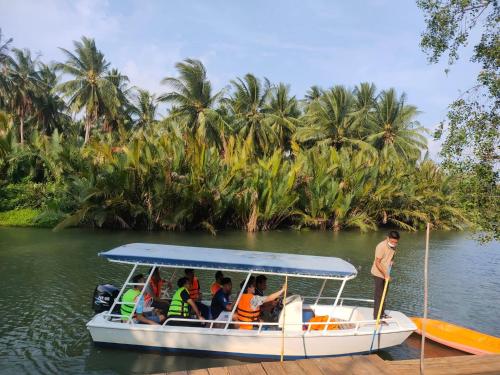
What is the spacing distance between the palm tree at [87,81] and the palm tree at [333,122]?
675 inches

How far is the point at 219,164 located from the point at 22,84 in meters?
27.1

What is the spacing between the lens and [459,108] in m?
7.96

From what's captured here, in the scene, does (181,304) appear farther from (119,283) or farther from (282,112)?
(282,112)

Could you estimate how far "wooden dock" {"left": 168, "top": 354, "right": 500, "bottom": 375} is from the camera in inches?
234

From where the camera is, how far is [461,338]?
9.00m

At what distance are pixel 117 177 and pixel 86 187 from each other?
60.0 inches

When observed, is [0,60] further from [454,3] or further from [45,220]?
[454,3]

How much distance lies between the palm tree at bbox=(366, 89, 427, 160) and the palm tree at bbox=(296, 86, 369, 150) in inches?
135

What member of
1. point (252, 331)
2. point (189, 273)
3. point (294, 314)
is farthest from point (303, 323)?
point (189, 273)

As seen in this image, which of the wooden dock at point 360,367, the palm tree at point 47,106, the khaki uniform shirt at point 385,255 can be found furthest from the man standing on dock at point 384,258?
the palm tree at point 47,106

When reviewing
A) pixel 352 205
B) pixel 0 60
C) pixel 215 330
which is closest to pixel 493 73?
pixel 215 330

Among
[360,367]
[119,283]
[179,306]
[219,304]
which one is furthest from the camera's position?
[119,283]

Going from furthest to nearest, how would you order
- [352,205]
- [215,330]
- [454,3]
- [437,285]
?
[352,205], [437,285], [454,3], [215,330]

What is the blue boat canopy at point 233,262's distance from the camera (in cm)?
747
